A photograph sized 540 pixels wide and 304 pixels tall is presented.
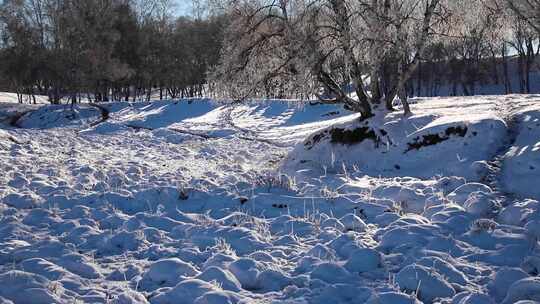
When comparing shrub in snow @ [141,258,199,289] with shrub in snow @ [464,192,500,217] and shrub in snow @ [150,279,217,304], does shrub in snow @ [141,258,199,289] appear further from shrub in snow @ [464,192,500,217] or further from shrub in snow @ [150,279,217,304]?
shrub in snow @ [464,192,500,217]

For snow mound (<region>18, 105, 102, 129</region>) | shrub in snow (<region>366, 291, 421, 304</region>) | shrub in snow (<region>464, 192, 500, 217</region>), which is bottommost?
shrub in snow (<region>366, 291, 421, 304</region>)

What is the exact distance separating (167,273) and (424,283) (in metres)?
2.45

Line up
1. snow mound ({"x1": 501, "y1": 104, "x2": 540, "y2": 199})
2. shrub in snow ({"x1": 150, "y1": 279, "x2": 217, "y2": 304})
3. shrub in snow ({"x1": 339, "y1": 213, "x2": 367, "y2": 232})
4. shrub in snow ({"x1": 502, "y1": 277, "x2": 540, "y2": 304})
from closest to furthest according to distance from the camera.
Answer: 1. shrub in snow ({"x1": 502, "y1": 277, "x2": 540, "y2": 304})
2. shrub in snow ({"x1": 150, "y1": 279, "x2": 217, "y2": 304})
3. shrub in snow ({"x1": 339, "y1": 213, "x2": 367, "y2": 232})
4. snow mound ({"x1": 501, "y1": 104, "x2": 540, "y2": 199})

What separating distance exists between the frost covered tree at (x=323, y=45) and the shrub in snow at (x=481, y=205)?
5770mm

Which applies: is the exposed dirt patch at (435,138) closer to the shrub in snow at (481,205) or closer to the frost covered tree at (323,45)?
the frost covered tree at (323,45)

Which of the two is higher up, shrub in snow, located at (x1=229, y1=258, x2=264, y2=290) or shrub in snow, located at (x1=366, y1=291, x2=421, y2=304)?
shrub in snow, located at (x1=229, y1=258, x2=264, y2=290)

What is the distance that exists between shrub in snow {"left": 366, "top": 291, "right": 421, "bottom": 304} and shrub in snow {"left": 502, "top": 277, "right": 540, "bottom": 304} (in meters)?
0.76

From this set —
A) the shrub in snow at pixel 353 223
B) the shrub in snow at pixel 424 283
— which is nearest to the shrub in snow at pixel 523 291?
the shrub in snow at pixel 424 283

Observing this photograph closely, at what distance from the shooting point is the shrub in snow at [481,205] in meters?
6.04

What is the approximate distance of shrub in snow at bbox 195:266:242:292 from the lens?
4.16 metres

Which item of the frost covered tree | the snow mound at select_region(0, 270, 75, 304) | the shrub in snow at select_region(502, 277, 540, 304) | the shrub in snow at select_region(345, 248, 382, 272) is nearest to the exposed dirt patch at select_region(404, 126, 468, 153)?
the frost covered tree

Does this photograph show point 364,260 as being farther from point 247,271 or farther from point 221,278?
point 221,278

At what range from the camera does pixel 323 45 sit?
40.2 ft

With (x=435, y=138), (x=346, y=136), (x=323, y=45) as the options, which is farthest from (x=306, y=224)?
(x=323, y=45)
